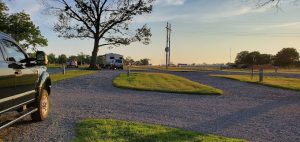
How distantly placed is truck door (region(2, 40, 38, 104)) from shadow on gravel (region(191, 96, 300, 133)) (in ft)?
13.3

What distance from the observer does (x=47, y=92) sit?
10508 mm

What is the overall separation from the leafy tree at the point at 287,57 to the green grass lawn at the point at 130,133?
124 metres

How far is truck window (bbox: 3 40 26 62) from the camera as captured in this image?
8062mm

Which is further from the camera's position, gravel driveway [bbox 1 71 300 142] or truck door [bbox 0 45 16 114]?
gravel driveway [bbox 1 71 300 142]

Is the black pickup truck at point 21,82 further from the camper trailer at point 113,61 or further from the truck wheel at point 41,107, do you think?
the camper trailer at point 113,61

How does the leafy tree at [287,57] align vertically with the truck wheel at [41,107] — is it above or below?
above

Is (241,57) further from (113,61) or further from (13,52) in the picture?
(13,52)

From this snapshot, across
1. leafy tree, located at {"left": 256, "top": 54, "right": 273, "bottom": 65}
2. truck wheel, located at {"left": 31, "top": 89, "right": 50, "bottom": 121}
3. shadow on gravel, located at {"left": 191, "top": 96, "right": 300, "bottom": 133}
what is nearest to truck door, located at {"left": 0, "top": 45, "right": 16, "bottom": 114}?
truck wheel, located at {"left": 31, "top": 89, "right": 50, "bottom": 121}

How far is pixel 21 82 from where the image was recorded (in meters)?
8.41

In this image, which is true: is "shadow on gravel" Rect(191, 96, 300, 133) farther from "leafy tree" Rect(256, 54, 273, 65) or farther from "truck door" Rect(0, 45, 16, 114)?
"leafy tree" Rect(256, 54, 273, 65)

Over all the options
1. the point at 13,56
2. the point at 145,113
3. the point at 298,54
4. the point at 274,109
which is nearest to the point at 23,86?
the point at 13,56

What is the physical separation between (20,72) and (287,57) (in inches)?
4988

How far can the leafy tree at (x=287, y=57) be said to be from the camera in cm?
12756

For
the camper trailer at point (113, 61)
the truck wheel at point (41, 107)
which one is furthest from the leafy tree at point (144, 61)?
the truck wheel at point (41, 107)
